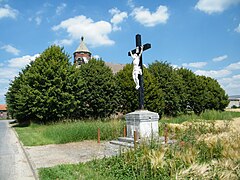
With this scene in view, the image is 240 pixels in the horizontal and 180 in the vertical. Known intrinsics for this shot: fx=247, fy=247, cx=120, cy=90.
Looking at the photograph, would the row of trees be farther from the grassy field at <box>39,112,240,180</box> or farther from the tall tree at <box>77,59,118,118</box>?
the grassy field at <box>39,112,240,180</box>

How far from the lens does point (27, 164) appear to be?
8.48m

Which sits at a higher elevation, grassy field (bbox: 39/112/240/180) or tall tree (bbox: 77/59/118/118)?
tall tree (bbox: 77/59/118/118)

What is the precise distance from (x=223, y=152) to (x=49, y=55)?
24.1 m

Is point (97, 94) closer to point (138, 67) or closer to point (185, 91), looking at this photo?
point (185, 91)

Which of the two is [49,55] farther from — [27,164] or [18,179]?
[18,179]

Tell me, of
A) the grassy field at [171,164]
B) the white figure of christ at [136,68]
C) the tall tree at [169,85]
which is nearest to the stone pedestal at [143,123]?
the white figure of christ at [136,68]

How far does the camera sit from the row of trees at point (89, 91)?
1001 inches

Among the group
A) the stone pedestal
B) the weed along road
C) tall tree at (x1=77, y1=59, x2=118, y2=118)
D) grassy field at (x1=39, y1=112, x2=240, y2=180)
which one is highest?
tall tree at (x1=77, y1=59, x2=118, y2=118)

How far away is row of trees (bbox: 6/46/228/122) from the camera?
25.4 m

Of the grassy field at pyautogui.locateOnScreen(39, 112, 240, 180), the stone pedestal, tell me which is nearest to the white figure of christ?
the stone pedestal

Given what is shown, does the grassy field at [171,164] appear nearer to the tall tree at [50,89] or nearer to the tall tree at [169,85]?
the tall tree at [50,89]

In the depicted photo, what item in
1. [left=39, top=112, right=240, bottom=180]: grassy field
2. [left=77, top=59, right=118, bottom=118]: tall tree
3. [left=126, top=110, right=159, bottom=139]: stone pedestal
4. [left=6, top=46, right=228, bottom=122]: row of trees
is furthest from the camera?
[left=77, top=59, right=118, bottom=118]: tall tree

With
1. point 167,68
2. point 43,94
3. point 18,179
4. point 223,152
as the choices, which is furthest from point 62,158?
point 167,68

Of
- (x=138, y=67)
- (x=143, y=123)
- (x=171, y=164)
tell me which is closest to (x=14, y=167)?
(x=171, y=164)
